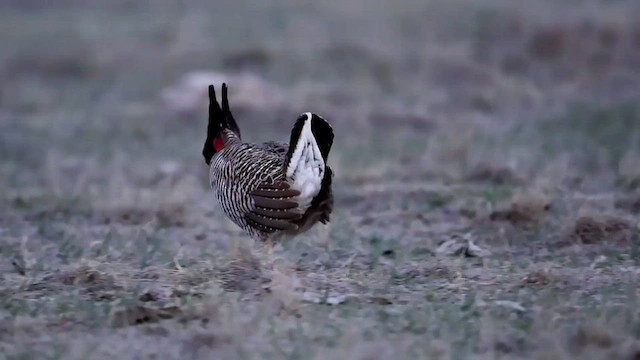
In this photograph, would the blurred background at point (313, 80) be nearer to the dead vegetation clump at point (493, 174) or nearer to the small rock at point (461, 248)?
the dead vegetation clump at point (493, 174)

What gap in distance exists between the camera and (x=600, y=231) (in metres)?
7.19

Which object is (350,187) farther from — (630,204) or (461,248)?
(461,248)

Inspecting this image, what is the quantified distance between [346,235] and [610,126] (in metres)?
6.21

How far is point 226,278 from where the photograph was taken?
6.07 m

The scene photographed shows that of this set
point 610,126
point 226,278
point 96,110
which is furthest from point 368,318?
point 96,110

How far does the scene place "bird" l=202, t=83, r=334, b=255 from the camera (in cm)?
608

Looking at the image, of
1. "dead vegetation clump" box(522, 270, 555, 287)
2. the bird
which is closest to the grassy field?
"dead vegetation clump" box(522, 270, 555, 287)

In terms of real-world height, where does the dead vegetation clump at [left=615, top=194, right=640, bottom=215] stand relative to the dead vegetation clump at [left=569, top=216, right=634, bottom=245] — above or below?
above

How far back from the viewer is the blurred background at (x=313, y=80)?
39.6 ft

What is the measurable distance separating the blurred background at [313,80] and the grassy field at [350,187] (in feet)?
0.19

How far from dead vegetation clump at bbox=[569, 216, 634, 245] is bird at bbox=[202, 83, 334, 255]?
1.75 metres

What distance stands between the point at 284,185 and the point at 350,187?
390 cm

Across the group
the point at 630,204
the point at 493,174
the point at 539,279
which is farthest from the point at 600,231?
the point at 493,174

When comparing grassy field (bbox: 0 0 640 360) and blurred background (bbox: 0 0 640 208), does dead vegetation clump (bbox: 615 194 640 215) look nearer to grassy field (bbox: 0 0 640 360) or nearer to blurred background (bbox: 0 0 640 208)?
grassy field (bbox: 0 0 640 360)
